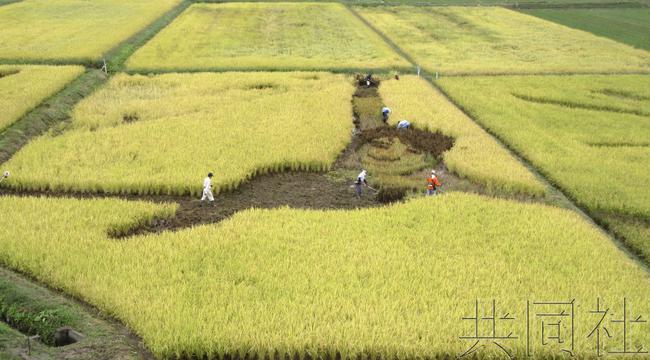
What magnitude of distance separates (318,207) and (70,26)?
2604cm

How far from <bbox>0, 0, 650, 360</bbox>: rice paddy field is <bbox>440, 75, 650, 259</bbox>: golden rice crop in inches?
3.2

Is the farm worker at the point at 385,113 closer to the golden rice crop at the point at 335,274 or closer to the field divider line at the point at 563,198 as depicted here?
the field divider line at the point at 563,198

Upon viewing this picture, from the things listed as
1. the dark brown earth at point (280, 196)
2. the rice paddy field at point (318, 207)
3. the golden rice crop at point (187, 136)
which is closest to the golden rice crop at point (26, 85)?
the rice paddy field at point (318, 207)

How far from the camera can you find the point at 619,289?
8.54 m

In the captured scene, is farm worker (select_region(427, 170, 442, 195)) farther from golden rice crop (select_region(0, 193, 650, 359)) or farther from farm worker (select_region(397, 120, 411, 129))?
farm worker (select_region(397, 120, 411, 129))

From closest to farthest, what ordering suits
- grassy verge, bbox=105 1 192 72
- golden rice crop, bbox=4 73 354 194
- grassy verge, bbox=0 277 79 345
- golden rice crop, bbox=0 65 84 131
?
grassy verge, bbox=0 277 79 345
golden rice crop, bbox=4 73 354 194
golden rice crop, bbox=0 65 84 131
grassy verge, bbox=105 1 192 72

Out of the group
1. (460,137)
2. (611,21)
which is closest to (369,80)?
(460,137)

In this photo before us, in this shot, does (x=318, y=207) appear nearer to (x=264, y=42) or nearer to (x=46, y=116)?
(x=46, y=116)

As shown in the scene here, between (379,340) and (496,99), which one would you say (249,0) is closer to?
(496,99)

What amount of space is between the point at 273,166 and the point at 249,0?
123ft

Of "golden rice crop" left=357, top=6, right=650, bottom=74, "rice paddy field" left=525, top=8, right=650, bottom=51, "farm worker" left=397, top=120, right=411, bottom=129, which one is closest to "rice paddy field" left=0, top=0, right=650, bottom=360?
"farm worker" left=397, top=120, right=411, bottom=129

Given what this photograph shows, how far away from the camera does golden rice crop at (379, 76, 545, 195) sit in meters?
13.0

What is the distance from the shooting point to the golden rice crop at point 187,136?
12672 millimetres

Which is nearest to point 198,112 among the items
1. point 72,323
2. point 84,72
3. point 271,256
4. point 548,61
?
point 84,72
